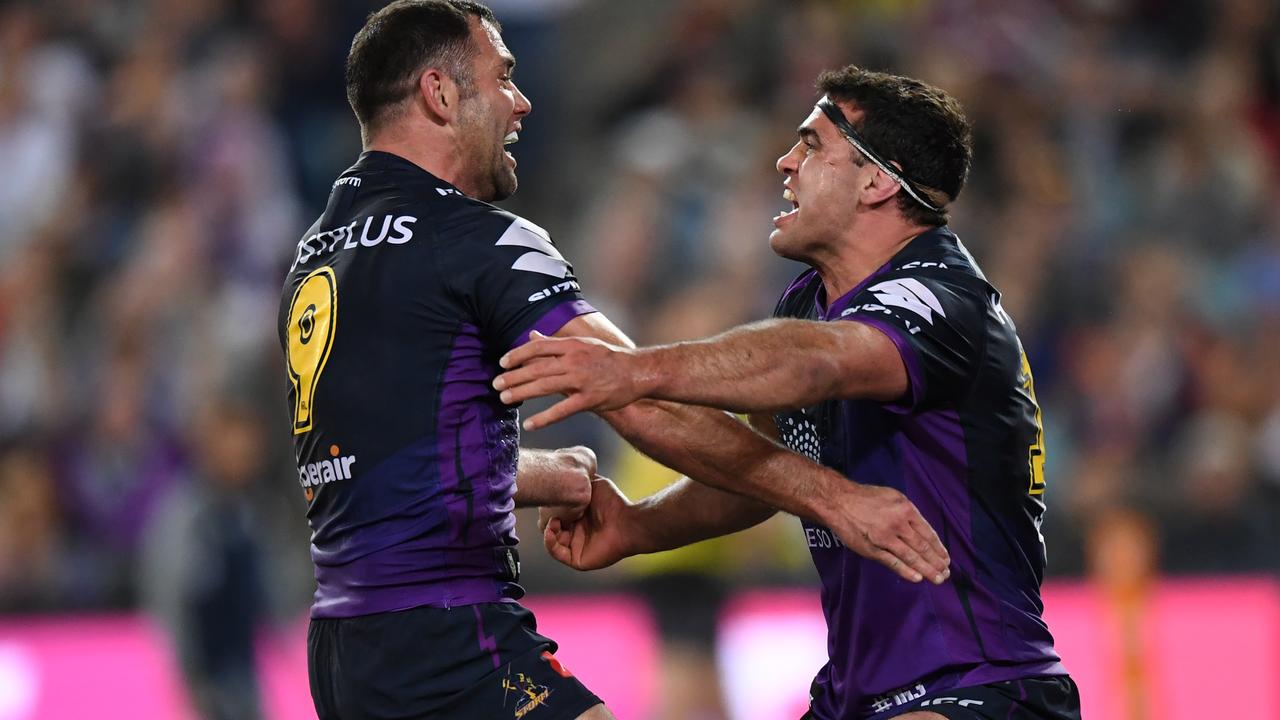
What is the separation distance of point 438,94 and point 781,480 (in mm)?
1527

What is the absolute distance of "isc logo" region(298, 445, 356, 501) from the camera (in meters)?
4.87

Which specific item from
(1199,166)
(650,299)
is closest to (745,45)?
(650,299)

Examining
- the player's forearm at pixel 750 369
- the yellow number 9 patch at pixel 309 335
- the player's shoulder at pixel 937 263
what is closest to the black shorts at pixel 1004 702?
the player's forearm at pixel 750 369

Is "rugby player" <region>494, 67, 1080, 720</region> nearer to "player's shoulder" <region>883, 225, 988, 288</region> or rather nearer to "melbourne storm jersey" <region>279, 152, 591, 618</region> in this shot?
"player's shoulder" <region>883, 225, 988, 288</region>

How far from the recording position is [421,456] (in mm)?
4809

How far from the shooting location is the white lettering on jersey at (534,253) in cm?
481

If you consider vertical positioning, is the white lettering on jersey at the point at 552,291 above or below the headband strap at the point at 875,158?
below

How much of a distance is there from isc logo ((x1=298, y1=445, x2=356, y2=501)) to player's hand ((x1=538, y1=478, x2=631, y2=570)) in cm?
111

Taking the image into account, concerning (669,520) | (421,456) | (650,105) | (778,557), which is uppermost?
(650,105)

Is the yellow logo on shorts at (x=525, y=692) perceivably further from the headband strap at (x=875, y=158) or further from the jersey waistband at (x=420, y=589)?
the headband strap at (x=875, y=158)

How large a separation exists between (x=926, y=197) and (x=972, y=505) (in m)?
1.00

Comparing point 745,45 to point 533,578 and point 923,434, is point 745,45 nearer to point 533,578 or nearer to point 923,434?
point 533,578

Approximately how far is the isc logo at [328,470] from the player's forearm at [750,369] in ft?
2.86

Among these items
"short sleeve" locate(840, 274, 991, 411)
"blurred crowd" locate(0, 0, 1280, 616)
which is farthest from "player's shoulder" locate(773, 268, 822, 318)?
"blurred crowd" locate(0, 0, 1280, 616)
